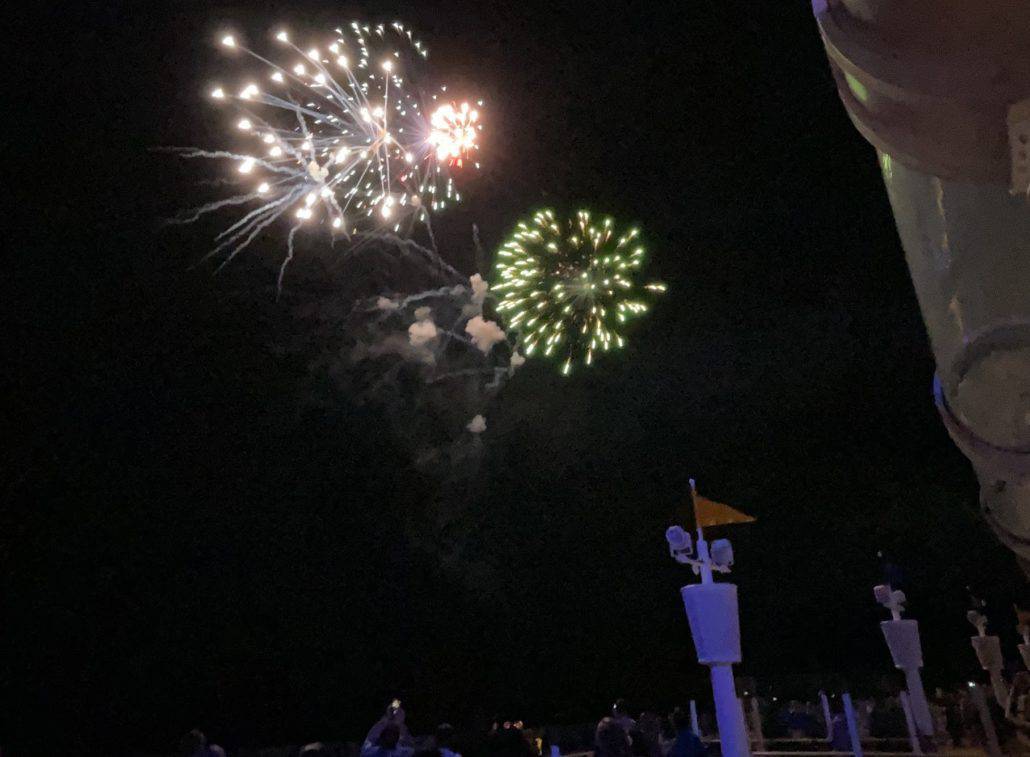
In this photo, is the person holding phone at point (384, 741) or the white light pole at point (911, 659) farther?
the white light pole at point (911, 659)

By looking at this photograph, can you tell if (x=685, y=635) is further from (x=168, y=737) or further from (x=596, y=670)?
(x=168, y=737)

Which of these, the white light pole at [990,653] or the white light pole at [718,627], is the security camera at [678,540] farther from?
the white light pole at [990,653]

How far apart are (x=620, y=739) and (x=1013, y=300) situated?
12.6 feet

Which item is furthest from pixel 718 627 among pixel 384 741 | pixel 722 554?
pixel 384 741

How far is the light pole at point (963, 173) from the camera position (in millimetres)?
1807

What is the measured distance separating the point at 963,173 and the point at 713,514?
746 centimetres

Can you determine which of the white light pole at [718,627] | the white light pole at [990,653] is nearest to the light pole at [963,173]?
the white light pole at [718,627]

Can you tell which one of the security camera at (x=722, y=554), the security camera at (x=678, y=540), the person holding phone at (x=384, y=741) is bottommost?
the person holding phone at (x=384, y=741)

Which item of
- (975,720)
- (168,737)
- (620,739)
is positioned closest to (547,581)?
(168,737)

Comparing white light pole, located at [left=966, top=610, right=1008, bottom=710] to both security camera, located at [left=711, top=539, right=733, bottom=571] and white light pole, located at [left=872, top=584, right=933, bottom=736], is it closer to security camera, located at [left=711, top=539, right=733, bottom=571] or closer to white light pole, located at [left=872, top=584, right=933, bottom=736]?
white light pole, located at [left=872, top=584, right=933, bottom=736]

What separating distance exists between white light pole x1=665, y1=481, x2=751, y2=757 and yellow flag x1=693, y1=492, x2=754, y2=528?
0.86 ft

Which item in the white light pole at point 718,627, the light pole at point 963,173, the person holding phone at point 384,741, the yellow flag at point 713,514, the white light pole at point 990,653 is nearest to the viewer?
the light pole at point 963,173

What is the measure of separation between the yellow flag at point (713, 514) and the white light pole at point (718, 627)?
0.26 m

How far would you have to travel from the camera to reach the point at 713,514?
9.09m
